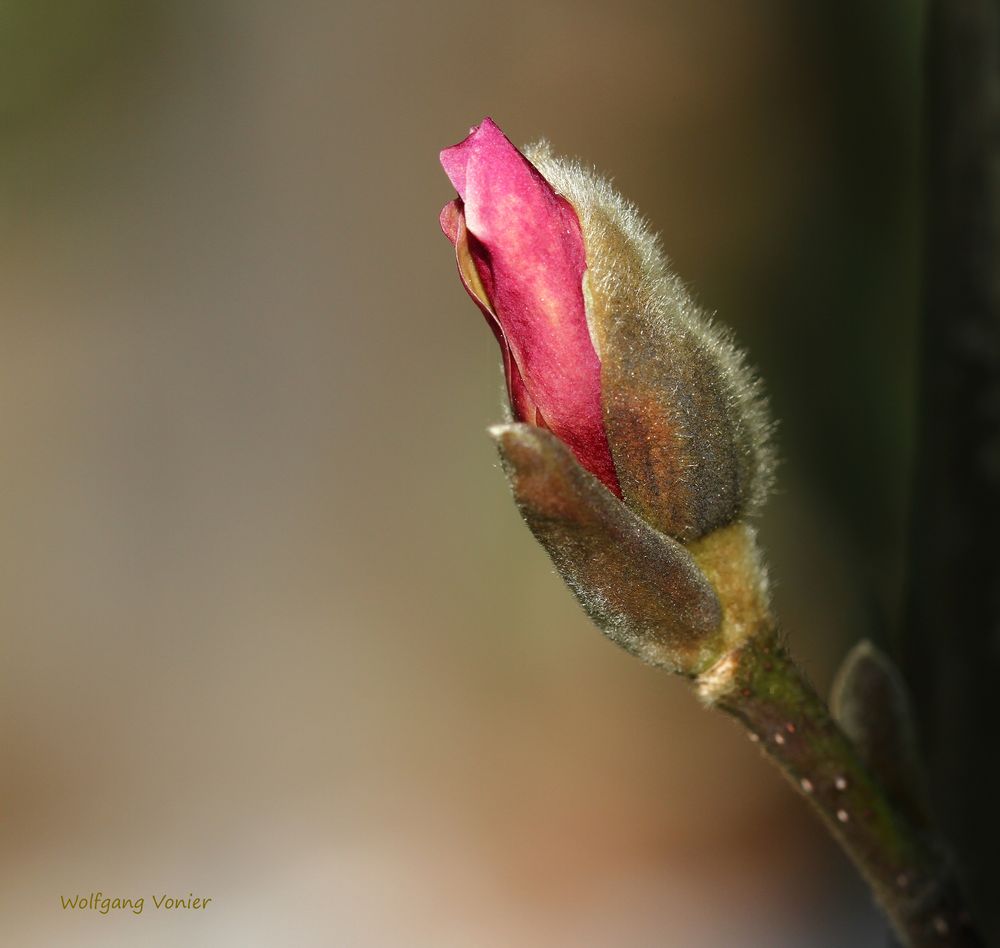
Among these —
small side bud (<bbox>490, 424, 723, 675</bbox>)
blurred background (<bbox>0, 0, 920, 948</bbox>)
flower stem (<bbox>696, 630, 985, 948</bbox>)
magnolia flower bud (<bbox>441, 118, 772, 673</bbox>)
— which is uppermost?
blurred background (<bbox>0, 0, 920, 948</bbox>)

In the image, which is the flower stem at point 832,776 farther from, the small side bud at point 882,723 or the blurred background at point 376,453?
the blurred background at point 376,453

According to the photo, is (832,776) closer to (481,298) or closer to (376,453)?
(481,298)

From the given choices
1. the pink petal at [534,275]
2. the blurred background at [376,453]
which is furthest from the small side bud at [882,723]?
the blurred background at [376,453]

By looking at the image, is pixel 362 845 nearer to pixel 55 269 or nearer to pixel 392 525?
pixel 392 525

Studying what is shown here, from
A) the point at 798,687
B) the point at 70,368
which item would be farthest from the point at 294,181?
the point at 798,687

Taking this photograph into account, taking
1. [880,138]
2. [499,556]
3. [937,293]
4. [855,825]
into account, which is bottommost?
[855,825]

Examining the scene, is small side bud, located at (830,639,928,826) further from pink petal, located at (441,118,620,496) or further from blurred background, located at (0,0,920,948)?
blurred background, located at (0,0,920,948)

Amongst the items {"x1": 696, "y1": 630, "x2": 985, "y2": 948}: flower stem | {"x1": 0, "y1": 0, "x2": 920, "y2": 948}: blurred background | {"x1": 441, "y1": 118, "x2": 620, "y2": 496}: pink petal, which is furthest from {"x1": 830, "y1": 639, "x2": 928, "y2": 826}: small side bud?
{"x1": 0, "y1": 0, "x2": 920, "y2": 948}: blurred background

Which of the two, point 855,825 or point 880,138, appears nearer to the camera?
point 855,825
